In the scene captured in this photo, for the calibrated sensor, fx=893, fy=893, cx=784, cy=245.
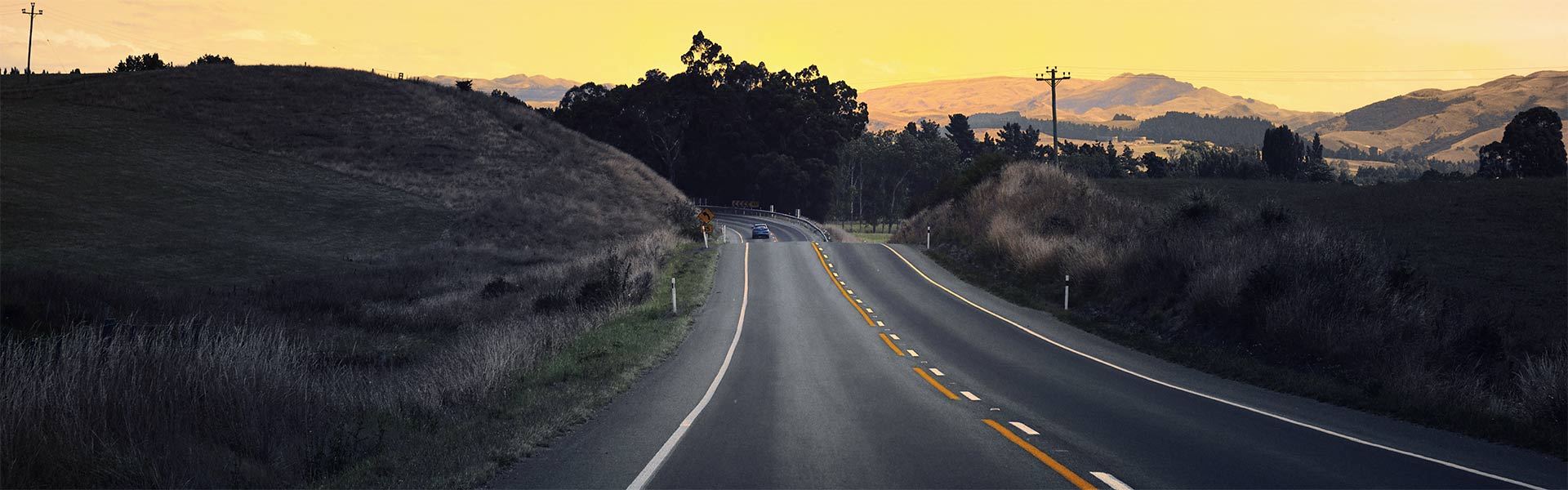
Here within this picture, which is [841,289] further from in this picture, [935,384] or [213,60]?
[213,60]

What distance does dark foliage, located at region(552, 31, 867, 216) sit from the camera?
4134 inches

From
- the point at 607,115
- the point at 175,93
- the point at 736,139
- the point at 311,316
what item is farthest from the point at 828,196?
the point at 311,316

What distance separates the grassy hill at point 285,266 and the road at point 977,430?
200cm

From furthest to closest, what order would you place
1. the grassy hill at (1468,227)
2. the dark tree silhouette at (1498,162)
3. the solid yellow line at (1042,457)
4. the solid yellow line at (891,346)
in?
the dark tree silhouette at (1498,162), the grassy hill at (1468,227), the solid yellow line at (891,346), the solid yellow line at (1042,457)

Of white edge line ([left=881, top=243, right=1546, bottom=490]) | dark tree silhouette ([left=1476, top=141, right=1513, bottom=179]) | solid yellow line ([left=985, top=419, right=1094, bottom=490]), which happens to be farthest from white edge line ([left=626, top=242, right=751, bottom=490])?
dark tree silhouette ([left=1476, top=141, right=1513, bottom=179])

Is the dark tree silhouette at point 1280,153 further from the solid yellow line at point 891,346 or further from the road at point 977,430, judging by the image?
the road at point 977,430

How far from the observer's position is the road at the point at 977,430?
27.1 feet

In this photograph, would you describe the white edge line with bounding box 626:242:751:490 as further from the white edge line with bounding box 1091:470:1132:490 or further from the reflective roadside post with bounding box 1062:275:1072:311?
the reflective roadside post with bounding box 1062:275:1072:311

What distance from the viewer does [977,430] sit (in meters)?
10.6

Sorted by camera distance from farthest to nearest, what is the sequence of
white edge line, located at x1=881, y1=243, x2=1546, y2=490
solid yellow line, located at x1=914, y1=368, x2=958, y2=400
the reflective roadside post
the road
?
the reflective roadside post < solid yellow line, located at x1=914, y1=368, x2=958, y2=400 < white edge line, located at x1=881, y1=243, x2=1546, y2=490 < the road

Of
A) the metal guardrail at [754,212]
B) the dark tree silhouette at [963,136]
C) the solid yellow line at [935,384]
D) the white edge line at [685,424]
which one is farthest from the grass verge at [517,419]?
the dark tree silhouette at [963,136]

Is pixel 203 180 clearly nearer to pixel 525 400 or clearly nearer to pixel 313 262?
pixel 313 262

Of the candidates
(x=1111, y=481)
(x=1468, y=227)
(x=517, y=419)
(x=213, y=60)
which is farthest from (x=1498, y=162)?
(x=213, y=60)

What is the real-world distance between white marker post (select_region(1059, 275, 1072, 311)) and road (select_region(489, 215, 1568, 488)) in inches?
241
